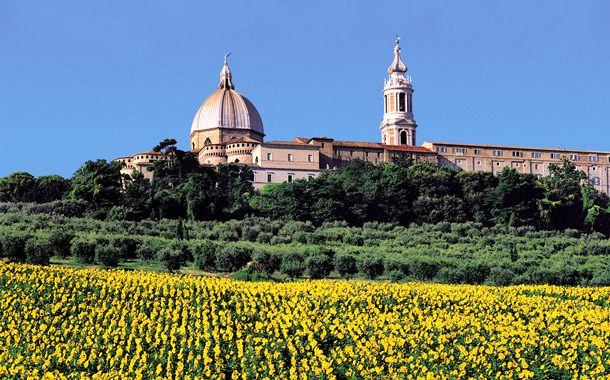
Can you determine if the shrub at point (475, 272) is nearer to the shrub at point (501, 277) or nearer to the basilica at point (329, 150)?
the shrub at point (501, 277)

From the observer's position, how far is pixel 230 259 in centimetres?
3275

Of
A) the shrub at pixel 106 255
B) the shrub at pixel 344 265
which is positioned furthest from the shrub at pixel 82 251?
the shrub at pixel 344 265

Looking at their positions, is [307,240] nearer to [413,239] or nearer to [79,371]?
[413,239]

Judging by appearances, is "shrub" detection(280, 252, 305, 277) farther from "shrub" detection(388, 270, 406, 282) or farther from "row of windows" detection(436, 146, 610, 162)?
"row of windows" detection(436, 146, 610, 162)

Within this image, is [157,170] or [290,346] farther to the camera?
[157,170]

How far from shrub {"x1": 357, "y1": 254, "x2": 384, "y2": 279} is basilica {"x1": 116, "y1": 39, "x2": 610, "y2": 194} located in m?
38.1

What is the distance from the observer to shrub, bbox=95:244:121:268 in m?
30.5

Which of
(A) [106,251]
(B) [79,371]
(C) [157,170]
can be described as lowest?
(B) [79,371]

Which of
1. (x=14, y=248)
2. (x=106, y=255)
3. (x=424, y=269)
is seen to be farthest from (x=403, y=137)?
(x=14, y=248)

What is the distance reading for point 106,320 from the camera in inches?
587

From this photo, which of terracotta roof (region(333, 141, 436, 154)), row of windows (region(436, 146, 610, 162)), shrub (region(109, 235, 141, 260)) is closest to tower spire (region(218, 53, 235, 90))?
terracotta roof (region(333, 141, 436, 154))

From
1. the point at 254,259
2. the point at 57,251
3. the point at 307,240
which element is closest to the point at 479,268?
the point at 254,259

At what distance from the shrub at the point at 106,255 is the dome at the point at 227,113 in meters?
54.0

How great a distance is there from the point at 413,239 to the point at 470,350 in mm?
38417
